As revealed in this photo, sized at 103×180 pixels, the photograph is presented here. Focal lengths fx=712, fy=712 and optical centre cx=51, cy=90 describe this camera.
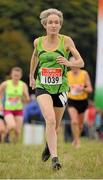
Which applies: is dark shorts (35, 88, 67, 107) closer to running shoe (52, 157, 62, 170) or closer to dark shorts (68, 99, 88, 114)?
running shoe (52, 157, 62, 170)

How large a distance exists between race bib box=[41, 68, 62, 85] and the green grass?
1.04 meters

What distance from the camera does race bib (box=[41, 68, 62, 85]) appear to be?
873 cm

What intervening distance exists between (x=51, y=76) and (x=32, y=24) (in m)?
11.7

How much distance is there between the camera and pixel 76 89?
14.2 m

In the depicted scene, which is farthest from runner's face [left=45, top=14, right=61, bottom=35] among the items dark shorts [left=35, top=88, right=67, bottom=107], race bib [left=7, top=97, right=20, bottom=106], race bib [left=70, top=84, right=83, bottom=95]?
race bib [left=7, top=97, right=20, bottom=106]

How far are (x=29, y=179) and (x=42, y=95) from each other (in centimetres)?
160

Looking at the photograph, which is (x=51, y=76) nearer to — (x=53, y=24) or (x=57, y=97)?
(x=57, y=97)

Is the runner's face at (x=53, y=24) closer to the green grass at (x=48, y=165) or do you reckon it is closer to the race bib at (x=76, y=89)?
the green grass at (x=48, y=165)

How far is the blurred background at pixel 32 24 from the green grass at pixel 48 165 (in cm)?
656

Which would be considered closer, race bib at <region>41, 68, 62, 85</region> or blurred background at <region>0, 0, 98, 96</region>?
race bib at <region>41, 68, 62, 85</region>

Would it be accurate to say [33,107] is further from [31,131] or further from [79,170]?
[79,170]

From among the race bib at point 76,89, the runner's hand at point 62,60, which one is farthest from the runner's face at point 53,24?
the race bib at point 76,89

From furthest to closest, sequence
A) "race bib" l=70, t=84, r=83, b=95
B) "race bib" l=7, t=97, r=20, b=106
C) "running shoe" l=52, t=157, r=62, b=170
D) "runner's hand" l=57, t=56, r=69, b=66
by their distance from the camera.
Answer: "race bib" l=7, t=97, r=20, b=106
"race bib" l=70, t=84, r=83, b=95
"runner's hand" l=57, t=56, r=69, b=66
"running shoe" l=52, t=157, r=62, b=170

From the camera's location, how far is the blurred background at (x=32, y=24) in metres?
17.3
